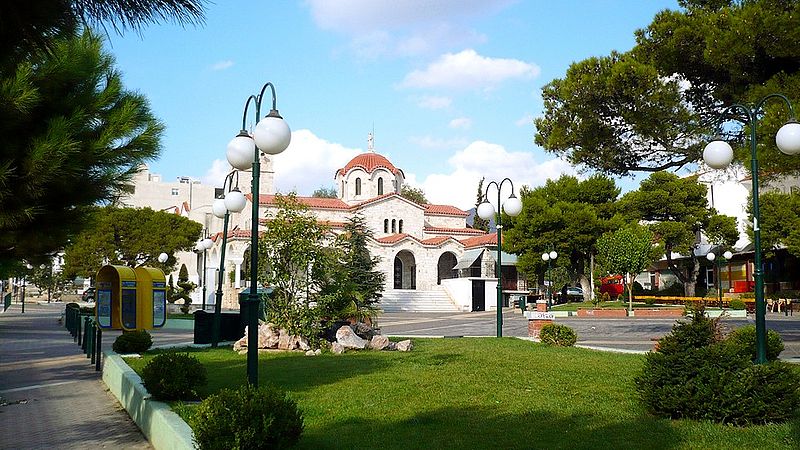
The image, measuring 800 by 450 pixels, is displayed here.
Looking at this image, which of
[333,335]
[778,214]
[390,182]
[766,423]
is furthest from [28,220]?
[390,182]

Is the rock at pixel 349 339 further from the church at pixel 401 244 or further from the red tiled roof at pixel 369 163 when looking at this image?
the red tiled roof at pixel 369 163

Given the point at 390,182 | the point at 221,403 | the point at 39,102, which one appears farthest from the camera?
the point at 390,182

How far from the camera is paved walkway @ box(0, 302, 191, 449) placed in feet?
26.5

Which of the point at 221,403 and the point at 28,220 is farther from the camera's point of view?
the point at 28,220

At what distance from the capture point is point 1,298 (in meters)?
64.3

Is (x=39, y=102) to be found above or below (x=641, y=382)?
above

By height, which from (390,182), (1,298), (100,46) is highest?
(390,182)

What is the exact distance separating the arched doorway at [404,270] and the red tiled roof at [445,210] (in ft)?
22.2

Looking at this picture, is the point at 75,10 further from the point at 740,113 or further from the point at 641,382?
the point at 740,113

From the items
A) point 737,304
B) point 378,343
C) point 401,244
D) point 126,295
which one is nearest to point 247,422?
point 378,343

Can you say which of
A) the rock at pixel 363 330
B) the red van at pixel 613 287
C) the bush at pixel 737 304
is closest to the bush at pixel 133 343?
the rock at pixel 363 330

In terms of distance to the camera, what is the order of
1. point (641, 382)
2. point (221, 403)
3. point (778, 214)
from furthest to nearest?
point (778, 214) → point (641, 382) → point (221, 403)

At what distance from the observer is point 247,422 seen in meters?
5.41

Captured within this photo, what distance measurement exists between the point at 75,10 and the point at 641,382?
6.23m
